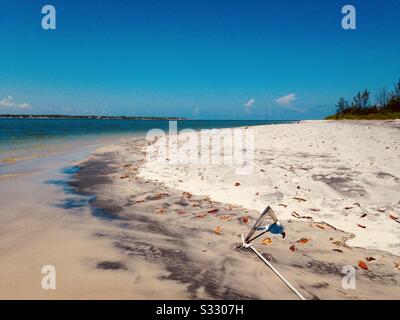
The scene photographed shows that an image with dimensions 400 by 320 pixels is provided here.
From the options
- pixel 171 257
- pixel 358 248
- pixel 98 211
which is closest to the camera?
pixel 171 257

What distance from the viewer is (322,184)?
7844 millimetres

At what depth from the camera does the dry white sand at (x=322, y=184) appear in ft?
19.3

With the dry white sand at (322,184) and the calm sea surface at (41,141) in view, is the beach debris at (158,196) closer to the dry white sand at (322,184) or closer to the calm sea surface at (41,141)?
the dry white sand at (322,184)

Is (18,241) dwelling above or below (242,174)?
below

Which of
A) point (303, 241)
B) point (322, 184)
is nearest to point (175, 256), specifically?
point (303, 241)

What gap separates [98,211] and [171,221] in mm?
1893

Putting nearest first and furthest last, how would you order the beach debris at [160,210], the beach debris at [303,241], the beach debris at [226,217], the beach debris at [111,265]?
the beach debris at [111,265] < the beach debris at [303,241] < the beach debris at [226,217] < the beach debris at [160,210]

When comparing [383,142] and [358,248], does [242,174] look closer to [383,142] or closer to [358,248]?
[358,248]

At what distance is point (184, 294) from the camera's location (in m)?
3.48

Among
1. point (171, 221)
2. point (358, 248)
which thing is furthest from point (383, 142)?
point (171, 221)

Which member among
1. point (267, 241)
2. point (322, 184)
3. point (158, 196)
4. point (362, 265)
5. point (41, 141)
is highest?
point (41, 141)

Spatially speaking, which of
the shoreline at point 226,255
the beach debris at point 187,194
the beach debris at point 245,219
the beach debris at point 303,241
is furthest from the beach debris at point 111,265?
the beach debris at point 187,194

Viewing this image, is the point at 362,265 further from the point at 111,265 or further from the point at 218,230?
the point at 111,265
